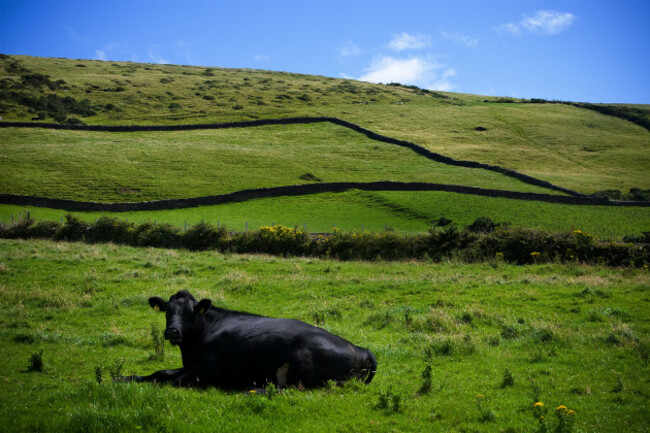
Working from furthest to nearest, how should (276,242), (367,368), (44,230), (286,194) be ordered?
(286,194) → (44,230) → (276,242) → (367,368)

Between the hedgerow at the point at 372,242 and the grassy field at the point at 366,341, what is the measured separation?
2768 millimetres

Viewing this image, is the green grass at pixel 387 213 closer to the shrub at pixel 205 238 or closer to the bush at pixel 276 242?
the shrub at pixel 205 238

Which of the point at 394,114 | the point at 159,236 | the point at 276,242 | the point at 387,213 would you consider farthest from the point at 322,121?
the point at 276,242

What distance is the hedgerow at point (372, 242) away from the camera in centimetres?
2962

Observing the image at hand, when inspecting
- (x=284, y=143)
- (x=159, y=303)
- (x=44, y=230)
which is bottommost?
(x=44, y=230)

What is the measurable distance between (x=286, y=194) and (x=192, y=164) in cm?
1829

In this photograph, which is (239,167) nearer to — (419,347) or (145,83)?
(419,347)

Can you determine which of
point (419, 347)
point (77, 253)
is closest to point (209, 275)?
point (77, 253)

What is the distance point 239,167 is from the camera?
7594 cm

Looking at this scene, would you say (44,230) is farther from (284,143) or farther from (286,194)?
(284,143)

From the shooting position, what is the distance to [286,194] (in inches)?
2559

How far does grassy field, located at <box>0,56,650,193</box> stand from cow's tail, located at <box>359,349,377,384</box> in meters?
72.3

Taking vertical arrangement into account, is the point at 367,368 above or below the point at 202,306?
below

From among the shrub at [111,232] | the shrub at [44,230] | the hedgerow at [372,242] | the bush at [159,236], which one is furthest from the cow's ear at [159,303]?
the shrub at [44,230]
